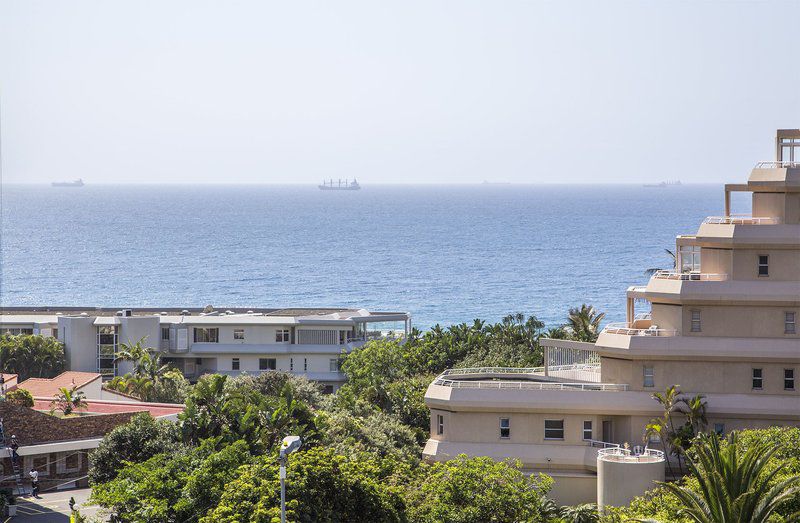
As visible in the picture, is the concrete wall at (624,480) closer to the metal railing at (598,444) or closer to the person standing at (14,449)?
the metal railing at (598,444)

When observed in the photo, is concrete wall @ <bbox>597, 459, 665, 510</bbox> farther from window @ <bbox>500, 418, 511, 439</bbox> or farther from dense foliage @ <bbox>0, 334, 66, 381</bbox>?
dense foliage @ <bbox>0, 334, 66, 381</bbox>

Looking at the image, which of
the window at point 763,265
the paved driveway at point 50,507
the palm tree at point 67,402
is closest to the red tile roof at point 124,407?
the palm tree at point 67,402

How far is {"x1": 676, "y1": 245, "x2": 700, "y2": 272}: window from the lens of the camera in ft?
183

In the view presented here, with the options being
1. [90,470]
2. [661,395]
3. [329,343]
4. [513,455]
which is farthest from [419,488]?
[329,343]

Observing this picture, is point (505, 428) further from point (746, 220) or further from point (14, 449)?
point (14, 449)

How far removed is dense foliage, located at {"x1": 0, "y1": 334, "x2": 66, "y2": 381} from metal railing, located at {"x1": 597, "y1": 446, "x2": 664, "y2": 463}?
51.7 meters

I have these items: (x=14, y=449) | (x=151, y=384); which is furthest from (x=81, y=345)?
(x=14, y=449)

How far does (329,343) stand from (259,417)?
40013mm

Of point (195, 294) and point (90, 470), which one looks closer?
point (90, 470)

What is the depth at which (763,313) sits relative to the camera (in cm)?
5425

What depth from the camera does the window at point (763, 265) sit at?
178ft

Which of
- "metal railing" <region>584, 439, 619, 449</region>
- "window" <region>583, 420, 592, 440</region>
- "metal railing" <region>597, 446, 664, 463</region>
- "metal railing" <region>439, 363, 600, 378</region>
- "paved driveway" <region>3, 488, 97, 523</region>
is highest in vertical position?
"metal railing" <region>439, 363, 600, 378</region>

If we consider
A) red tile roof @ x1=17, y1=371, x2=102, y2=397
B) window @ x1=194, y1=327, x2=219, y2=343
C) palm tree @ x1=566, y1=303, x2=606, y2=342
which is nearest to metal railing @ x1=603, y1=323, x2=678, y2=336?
palm tree @ x1=566, y1=303, x2=606, y2=342

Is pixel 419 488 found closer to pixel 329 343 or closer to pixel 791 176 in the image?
pixel 791 176
